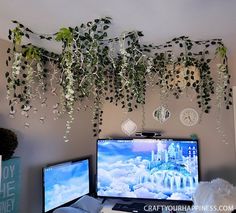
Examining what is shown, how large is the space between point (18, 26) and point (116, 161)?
1.67 m

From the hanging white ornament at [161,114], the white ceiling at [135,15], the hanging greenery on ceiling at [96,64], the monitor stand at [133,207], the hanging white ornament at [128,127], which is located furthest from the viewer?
the hanging white ornament at [128,127]

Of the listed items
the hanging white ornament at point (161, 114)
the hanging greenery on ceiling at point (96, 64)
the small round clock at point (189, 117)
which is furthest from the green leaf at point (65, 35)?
the small round clock at point (189, 117)

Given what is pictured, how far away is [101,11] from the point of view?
157 cm

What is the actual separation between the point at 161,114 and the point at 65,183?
1.28m

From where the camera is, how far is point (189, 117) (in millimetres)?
2832

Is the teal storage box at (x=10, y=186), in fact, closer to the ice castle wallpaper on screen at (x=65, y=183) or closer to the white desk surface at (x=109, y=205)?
the ice castle wallpaper on screen at (x=65, y=183)

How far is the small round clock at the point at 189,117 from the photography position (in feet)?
→ 9.22

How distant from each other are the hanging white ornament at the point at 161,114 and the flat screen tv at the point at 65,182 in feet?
3.03

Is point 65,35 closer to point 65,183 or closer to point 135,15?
point 135,15

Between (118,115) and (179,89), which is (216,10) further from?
(118,115)

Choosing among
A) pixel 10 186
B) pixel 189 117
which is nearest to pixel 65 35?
pixel 10 186

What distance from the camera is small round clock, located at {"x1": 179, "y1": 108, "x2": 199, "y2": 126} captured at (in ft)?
9.22

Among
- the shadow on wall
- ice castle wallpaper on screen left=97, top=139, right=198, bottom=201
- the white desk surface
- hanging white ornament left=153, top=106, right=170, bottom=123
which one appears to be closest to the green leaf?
ice castle wallpaper on screen left=97, top=139, right=198, bottom=201

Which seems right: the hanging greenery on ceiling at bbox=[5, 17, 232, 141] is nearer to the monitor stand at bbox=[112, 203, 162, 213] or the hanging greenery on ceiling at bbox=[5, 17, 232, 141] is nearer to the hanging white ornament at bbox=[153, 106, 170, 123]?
the hanging white ornament at bbox=[153, 106, 170, 123]
